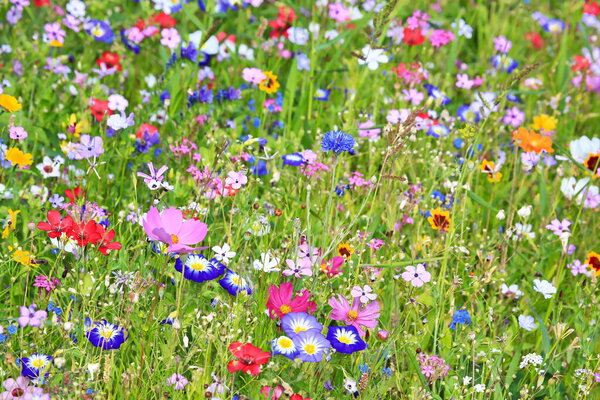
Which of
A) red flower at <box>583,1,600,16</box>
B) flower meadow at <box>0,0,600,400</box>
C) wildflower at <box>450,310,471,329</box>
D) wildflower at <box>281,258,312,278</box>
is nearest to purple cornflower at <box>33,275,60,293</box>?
flower meadow at <box>0,0,600,400</box>

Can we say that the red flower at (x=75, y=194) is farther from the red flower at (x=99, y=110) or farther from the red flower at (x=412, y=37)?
the red flower at (x=412, y=37)

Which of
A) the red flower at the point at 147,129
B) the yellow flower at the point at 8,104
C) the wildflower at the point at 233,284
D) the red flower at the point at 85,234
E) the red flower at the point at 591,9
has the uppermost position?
the yellow flower at the point at 8,104

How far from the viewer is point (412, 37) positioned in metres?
4.02

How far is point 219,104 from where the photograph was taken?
363cm

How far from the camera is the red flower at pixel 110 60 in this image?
3.77 m

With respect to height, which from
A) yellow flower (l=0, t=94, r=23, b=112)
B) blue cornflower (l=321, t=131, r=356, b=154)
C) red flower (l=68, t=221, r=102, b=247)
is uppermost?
blue cornflower (l=321, t=131, r=356, b=154)

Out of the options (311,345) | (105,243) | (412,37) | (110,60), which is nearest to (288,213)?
(105,243)

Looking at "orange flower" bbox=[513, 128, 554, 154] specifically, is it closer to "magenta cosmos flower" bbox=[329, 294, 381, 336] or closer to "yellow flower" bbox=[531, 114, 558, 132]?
"yellow flower" bbox=[531, 114, 558, 132]

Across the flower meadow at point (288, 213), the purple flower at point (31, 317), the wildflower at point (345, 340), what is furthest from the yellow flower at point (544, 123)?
the purple flower at point (31, 317)

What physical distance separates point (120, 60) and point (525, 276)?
87.4 inches

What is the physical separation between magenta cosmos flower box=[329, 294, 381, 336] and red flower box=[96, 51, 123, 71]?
6.51ft

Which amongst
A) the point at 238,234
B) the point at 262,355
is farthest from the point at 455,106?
the point at 262,355

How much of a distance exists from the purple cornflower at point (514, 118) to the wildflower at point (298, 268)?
1.79 meters

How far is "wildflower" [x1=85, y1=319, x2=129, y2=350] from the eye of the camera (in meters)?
2.10
